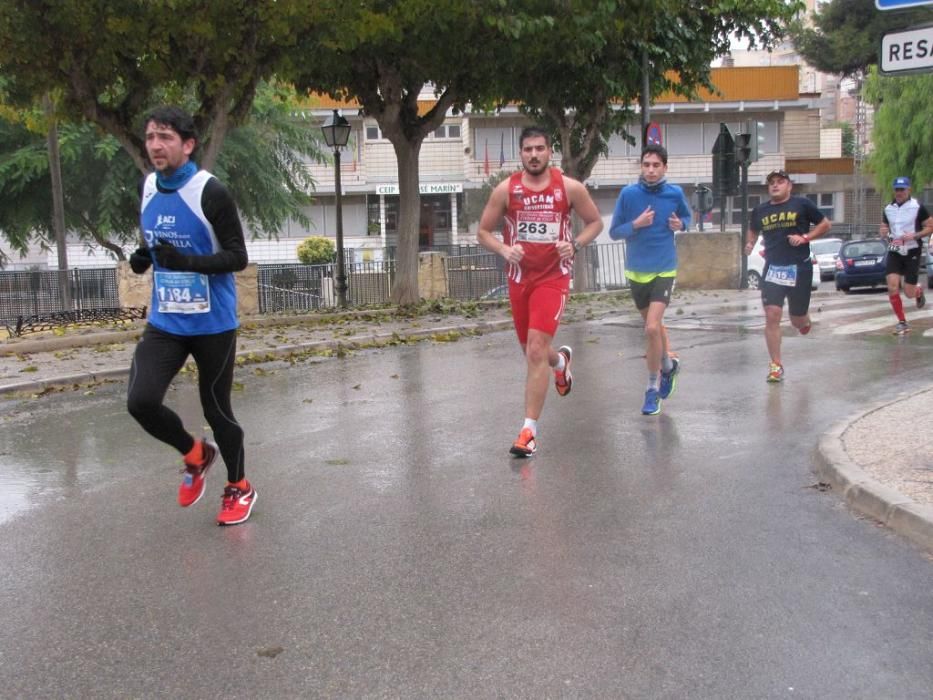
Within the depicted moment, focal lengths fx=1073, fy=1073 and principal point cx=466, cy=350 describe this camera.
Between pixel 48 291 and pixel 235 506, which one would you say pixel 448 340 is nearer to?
pixel 235 506

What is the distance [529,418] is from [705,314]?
10704 mm

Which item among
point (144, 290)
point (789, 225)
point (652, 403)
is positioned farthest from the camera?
point (144, 290)

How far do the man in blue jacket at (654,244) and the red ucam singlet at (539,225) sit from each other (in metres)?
1.38

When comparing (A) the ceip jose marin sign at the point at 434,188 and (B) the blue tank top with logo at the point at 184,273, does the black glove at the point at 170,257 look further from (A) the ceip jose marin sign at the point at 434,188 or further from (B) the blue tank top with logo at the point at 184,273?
(A) the ceip jose marin sign at the point at 434,188

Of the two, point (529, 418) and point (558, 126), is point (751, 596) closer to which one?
point (529, 418)

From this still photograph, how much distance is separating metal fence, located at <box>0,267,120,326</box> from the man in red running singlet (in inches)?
703

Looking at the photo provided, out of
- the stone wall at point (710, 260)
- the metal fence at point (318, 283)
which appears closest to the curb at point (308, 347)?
Answer: the metal fence at point (318, 283)

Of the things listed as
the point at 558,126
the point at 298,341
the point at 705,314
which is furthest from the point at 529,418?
the point at 558,126

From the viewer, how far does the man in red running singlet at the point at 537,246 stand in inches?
265

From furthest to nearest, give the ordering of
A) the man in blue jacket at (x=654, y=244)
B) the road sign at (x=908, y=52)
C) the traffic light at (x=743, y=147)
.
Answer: the traffic light at (x=743, y=147) → the man in blue jacket at (x=654, y=244) → the road sign at (x=908, y=52)

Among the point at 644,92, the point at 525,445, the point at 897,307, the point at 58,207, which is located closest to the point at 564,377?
the point at 525,445

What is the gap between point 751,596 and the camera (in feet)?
13.6

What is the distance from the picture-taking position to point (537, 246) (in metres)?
6.80

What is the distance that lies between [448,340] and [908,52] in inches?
366
